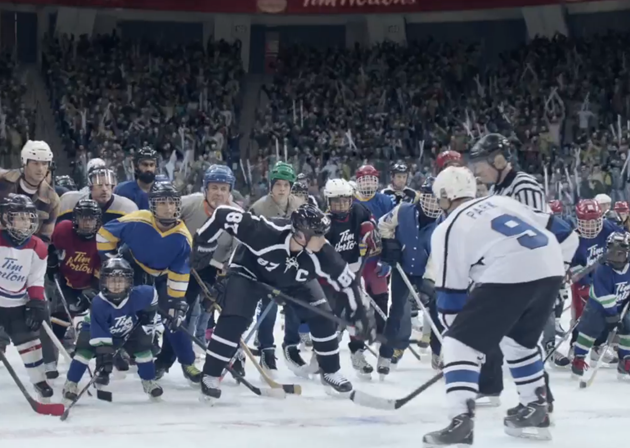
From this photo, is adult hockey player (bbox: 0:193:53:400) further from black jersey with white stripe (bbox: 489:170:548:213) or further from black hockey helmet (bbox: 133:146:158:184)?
black jersey with white stripe (bbox: 489:170:548:213)

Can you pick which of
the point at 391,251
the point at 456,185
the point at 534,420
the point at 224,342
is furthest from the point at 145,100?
the point at 534,420

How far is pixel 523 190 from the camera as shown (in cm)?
458

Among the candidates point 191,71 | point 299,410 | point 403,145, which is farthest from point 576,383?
point 191,71

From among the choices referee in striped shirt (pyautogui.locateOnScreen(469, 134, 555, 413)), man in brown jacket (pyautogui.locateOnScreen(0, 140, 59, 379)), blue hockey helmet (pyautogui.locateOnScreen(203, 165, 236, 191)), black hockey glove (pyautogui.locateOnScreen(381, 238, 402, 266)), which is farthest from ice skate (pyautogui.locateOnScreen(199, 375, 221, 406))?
black hockey glove (pyautogui.locateOnScreen(381, 238, 402, 266))

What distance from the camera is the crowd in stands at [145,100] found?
13391 millimetres

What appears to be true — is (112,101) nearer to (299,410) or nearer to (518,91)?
(518,91)

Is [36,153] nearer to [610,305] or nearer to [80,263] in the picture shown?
[80,263]

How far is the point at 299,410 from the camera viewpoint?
496 cm

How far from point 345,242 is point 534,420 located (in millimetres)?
2157

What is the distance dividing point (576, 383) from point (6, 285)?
321 cm

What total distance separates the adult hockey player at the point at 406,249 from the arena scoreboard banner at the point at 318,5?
395 inches

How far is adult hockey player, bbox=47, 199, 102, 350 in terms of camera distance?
5.57 m

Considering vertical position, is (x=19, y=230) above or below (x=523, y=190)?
below

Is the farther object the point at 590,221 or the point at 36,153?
the point at 590,221
